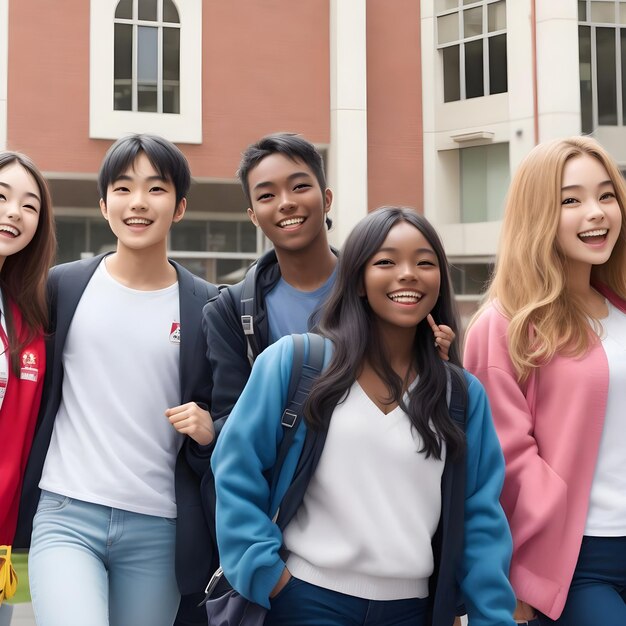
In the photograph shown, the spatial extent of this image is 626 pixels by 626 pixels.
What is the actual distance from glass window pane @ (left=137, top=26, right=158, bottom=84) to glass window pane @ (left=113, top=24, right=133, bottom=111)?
7.2 inches

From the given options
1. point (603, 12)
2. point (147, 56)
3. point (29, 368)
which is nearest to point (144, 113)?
point (147, 56)

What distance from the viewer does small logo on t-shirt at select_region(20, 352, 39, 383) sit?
3.24 meters

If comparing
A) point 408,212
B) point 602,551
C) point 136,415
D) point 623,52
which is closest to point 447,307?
point 408,212

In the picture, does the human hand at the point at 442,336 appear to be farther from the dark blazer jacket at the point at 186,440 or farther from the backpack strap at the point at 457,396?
the dark blazer jacket at the point at 186,440

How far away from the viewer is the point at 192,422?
3076 mm

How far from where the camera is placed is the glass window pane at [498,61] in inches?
878

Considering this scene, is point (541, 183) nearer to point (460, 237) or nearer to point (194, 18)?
point (194, 18)

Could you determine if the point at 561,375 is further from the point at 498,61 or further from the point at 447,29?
the point at 498,61

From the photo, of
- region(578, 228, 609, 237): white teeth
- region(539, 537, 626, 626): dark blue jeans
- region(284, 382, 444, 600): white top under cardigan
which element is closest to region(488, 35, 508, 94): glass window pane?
region(578, 228, 609, 237): white teeth

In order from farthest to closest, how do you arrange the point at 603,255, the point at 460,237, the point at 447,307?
1. the point at 460,237
2. the point at 603,255
3. the point at 447,307

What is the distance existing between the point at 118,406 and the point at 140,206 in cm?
72

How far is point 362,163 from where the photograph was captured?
18.9 meters

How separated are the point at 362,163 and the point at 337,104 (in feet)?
4.14

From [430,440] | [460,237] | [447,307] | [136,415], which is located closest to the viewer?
[430,440]
